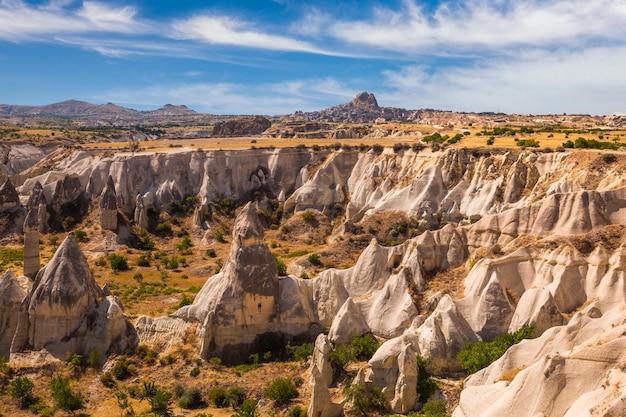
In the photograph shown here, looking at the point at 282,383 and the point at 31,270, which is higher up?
the point at 31,270

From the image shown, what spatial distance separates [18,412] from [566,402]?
21425 millimetres

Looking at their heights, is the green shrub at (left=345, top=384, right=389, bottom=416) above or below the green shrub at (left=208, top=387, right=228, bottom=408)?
above

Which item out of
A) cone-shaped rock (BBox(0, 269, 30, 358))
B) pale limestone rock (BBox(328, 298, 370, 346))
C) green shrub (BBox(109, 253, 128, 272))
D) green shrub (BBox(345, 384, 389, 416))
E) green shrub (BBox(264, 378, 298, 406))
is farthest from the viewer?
green shrub (BBox(109, 253, 128, 272))

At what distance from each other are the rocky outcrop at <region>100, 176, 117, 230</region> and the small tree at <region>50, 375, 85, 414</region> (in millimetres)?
33165

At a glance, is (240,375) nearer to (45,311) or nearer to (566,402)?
(45,311)

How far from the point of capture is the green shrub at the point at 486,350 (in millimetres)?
21703

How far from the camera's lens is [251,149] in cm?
7081

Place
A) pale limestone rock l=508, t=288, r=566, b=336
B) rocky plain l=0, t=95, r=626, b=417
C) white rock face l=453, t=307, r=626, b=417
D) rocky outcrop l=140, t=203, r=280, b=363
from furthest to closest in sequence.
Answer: rocky outcrop l=140, t=203, r=280, b=363 → pale limestone rock l=508, t=288, r=566, b=336 → rocky plain l=0, t=95, r=626, b=417 → white rock face l=453, t=307, r=626, b=417

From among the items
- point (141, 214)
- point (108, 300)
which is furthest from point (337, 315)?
point (141, 214)

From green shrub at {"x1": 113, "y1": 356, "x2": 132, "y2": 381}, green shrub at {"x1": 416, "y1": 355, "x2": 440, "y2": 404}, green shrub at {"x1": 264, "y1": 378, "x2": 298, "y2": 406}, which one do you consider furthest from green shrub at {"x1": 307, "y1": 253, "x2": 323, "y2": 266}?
green shrub at {"x1": 416, "y1": 355, "x2": 440, "y2": 404}

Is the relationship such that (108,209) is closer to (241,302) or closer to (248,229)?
(248,229)

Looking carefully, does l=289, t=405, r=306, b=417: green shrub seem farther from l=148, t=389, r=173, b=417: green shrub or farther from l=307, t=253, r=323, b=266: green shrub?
l=307, t=253, r=323, b=266: green shrub

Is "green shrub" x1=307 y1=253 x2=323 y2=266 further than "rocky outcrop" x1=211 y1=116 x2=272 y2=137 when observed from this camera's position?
No

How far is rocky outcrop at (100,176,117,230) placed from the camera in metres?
54.1
